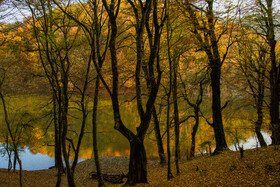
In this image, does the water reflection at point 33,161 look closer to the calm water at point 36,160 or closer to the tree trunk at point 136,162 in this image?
the calm water at point 36,160

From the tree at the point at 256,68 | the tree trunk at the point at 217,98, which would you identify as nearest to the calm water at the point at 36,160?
the tree at the point at 256,68

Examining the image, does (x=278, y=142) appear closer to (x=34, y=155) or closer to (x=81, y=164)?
(x=81, y=164)

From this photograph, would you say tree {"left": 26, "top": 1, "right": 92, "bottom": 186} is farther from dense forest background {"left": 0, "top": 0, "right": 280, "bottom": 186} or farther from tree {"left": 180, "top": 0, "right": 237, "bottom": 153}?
tree {"left": 180, "top": 0, "right": 237, "bottom": 153}

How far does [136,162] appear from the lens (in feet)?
21.2

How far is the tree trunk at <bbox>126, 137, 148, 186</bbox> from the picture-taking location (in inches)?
253

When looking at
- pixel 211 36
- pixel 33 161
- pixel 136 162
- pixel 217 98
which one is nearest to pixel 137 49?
pixel 136 162

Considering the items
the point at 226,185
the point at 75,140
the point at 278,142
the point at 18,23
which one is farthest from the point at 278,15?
the point at 75,140

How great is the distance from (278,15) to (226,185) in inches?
319

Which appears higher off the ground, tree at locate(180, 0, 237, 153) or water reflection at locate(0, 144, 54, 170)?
tree at locate(180, 0, 237, 153)

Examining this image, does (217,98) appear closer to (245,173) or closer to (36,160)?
(245,173)

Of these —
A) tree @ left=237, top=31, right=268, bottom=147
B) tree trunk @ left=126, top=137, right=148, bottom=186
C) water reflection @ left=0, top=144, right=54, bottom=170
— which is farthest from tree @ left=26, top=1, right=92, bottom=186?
water reflection @ left=0, top=144, right=54, bottom=170

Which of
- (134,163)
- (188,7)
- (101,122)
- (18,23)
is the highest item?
(188,7)

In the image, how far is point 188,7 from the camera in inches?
348

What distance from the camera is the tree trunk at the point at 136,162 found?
6.41 meters
